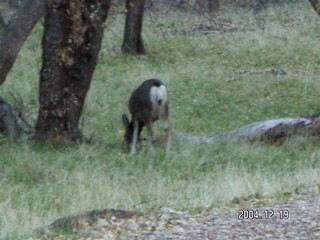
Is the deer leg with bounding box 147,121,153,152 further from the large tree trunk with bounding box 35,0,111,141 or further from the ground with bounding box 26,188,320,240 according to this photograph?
the ground with bounding box 26,188,320,240

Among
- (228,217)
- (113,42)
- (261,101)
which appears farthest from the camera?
(113,42)

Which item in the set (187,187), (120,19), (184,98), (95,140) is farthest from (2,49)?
(120,19)

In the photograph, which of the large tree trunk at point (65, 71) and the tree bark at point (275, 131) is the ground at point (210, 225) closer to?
the tree bark at point (275, 131)

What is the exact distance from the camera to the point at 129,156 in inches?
477

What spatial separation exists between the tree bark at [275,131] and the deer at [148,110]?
846 mm

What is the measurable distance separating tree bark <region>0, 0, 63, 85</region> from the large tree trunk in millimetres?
3486

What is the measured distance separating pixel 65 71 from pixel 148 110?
1.73 metres

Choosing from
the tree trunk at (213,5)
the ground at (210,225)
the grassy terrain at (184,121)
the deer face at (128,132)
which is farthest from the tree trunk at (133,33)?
the ground at (210,225)

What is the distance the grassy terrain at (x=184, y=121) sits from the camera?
345 inches

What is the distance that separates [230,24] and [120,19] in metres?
4.80

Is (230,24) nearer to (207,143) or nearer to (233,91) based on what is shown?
(233,91)
